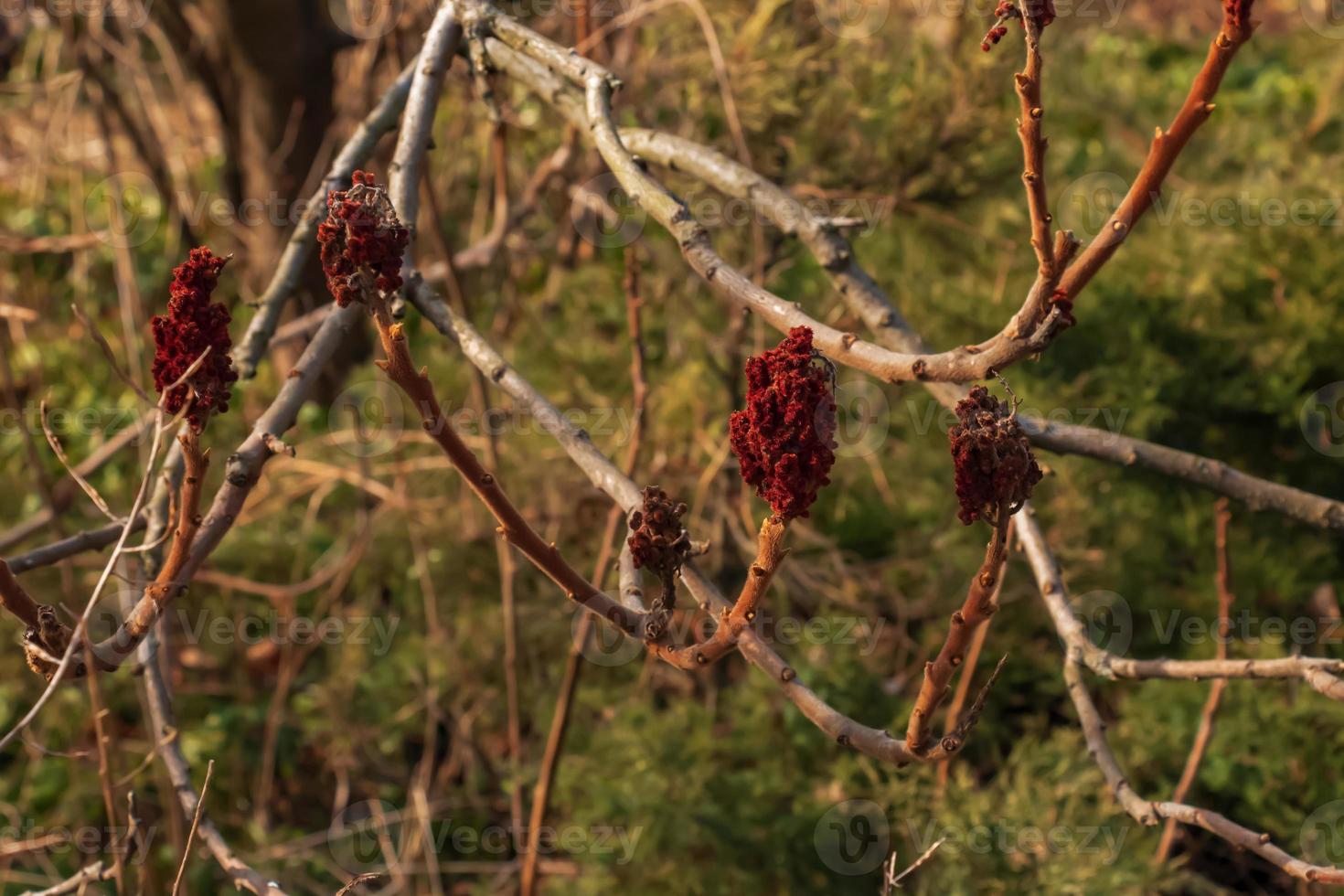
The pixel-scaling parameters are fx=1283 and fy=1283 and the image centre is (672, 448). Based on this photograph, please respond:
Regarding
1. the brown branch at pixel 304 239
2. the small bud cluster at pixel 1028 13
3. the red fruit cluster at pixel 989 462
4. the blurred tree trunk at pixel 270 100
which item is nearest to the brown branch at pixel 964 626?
the red fruit cluster at pixel 989 462

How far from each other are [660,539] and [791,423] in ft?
0.74

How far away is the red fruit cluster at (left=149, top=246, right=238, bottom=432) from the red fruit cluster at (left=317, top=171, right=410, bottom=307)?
0.28m

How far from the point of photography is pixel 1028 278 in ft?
12.4

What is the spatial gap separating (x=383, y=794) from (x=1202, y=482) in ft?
8.41

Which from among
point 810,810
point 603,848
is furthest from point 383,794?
point 810,810

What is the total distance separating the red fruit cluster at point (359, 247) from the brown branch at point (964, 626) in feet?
2.00

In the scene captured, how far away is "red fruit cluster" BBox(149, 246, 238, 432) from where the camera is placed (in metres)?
1.44

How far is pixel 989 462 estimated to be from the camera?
1.14 m

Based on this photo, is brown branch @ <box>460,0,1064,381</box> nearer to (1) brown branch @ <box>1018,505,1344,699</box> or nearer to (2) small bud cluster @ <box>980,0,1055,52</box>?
(2) small bud cluster @ <box>980,0,1055,52</box>

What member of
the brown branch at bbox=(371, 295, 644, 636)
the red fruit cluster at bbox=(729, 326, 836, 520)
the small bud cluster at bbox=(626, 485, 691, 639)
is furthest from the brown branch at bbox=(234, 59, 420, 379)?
the red fruit cluster at bbox=(729, 326, 836, 520)

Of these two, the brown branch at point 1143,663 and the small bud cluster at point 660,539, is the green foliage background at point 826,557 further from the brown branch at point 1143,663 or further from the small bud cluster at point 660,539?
the small bud cluster at point 660,539

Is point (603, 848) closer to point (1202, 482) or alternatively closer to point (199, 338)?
point (1202, 482)

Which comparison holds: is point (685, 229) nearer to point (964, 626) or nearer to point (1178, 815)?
point (964, 626)

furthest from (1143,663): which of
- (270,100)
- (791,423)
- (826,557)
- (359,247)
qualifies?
(270,100)
